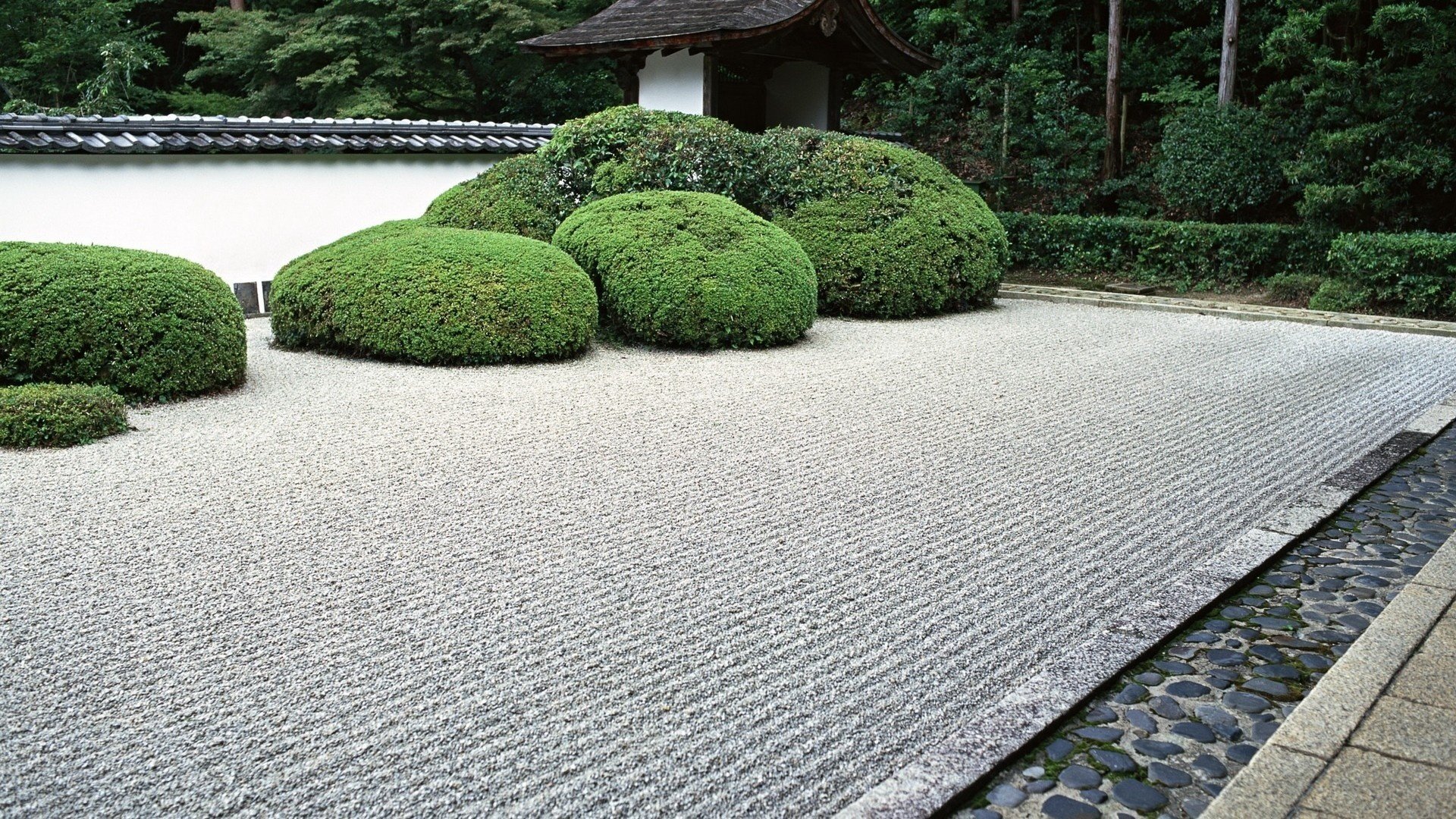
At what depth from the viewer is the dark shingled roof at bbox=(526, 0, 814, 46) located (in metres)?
13.2

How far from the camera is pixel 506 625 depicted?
10.9 feet

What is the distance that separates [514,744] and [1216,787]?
1703 millimetres

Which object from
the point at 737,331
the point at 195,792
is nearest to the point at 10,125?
the point at 737,331

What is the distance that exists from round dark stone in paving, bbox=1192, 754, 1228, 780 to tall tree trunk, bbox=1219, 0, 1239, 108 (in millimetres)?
14957

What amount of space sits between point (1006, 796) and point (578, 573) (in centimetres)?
178

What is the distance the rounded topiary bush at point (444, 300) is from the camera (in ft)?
24.9

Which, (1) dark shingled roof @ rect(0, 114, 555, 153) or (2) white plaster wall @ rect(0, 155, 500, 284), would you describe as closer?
(1) dark shingled roof @ rect(0, 114, 555, 153)

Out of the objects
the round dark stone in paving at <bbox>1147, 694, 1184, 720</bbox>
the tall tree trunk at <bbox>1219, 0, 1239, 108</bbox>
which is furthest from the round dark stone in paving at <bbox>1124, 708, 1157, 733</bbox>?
the tall tree trunk at <bbox>1219, 0, 1239, 108</bbox>

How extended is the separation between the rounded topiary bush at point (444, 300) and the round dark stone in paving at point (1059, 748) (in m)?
5.64

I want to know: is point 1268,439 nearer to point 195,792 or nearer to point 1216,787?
point 1216,787

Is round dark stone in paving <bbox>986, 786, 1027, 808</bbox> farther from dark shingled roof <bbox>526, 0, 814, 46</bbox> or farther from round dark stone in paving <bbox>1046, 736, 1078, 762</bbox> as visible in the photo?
dark shingled roof <bbox>526, 0, 814, 46</bbox>

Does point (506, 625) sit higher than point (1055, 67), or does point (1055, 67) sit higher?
point (1055, 67)

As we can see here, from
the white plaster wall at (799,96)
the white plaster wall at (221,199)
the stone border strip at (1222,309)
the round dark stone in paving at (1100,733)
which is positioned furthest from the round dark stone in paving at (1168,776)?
the white plaster wall at (799,96)

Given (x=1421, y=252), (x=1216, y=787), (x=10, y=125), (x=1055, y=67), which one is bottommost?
(x=1216, y=787)
